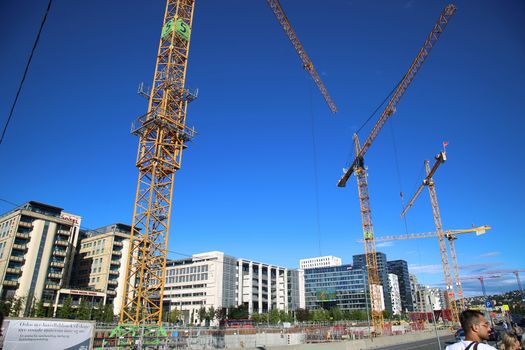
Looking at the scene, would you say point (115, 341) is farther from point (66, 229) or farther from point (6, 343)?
point (66, 229)

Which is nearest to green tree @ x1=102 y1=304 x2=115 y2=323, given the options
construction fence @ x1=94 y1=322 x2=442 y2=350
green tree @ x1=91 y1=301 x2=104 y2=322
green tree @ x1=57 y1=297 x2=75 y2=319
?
green tree @ x1=91 y1=301 x2=104 y2=322

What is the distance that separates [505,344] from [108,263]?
9017 centimetres

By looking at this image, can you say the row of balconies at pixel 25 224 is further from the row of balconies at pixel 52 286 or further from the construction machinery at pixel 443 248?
the construction machinery at pixel 443 248

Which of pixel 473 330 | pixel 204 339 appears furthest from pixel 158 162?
pixel 473 330

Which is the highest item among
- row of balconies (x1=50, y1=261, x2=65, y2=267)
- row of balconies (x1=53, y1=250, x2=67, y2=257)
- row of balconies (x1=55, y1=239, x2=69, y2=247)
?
row of balconies (x1=55, y1=239, x2=69, y2=247)

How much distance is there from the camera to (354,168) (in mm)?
81188

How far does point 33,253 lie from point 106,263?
1703 cm

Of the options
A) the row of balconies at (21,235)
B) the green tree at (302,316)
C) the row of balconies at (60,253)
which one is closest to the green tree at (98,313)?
the row of balconies at (60,253)

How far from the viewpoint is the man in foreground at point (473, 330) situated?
3.93 m

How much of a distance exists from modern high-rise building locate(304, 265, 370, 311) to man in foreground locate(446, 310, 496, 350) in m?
165

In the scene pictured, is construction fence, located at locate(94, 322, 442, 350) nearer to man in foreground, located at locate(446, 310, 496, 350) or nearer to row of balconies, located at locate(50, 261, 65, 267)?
man in foreground, located at locate(446, 310, 496, 350)

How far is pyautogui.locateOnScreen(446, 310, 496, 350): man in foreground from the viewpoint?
393cm

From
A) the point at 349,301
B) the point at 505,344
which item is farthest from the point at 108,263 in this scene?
the point at 349,301

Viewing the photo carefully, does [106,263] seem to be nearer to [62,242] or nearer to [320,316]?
[62,242]
